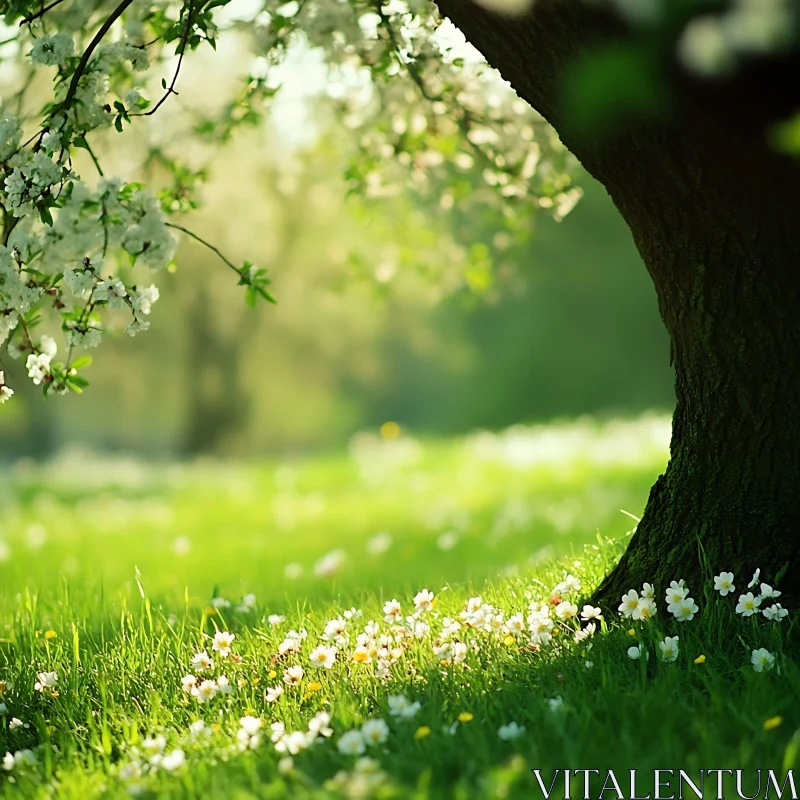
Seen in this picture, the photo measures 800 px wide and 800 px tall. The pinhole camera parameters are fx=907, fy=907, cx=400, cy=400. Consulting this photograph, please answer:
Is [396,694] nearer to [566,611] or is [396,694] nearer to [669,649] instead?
[566,611]

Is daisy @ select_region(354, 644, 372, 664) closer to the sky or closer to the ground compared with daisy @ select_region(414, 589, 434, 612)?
closer to the ground

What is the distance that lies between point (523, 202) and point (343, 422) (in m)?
26.6

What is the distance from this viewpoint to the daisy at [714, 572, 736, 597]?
2840 millimetres

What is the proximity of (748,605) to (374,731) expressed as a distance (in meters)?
1.24

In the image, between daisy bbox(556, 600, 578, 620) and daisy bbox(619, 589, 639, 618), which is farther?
daisy bbox(556, 600, 578, 620)

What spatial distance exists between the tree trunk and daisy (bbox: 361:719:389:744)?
3.97 feet

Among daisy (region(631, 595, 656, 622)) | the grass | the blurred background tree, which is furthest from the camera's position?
the blurred background tree

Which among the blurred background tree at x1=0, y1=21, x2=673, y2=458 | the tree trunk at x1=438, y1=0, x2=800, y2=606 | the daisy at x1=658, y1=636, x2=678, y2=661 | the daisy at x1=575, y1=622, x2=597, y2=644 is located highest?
the blurred background tree at x1=0, y1=21, x2=673, y2=458

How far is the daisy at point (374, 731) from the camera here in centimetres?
229

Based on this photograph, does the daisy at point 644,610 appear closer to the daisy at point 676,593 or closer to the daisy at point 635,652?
the daisy at point 676,593

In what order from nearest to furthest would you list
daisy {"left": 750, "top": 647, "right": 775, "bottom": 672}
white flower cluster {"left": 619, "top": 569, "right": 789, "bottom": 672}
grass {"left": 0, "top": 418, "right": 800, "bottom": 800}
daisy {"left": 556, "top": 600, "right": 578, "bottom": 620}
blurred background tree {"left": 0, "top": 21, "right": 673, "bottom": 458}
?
grass {"left": 0, "top": 418, "right": 800, "bottom": 800} → daisy {"left": 750, "top": 647, "right": 775, "bottom": 672} → white flower cluster {"left": 619, "top": 569, "right": 789, "bottom": 672} → daisy {"left": 556, "top": 600, "right": 578, "bottom": 620} → blurred background tree {"left": 0, "top": 21, "right": 673, "bottom": 458}

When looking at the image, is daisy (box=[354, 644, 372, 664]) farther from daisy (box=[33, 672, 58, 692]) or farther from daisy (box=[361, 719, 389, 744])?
daisy (box=[33, 672, 58, 692])

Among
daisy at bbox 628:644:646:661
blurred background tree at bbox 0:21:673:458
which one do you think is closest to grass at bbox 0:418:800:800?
daisy at bbox 628:644:646:661

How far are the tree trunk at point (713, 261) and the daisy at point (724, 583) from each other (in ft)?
0.23
